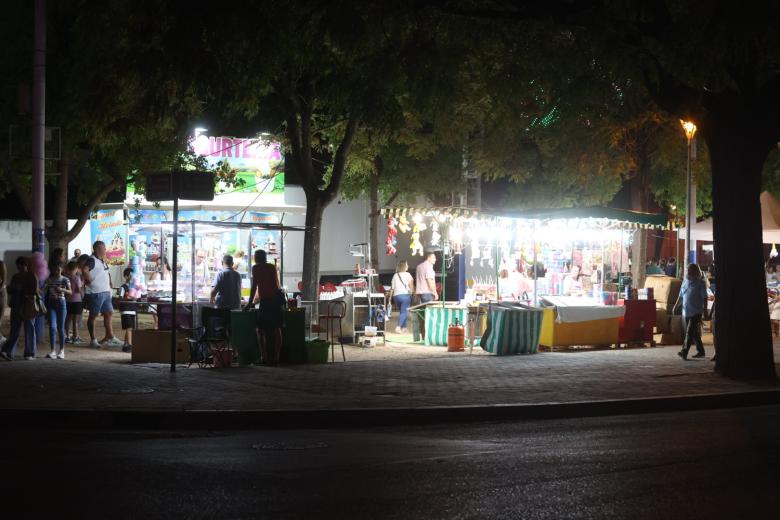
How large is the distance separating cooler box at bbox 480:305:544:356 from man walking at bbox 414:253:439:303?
15.6 ft

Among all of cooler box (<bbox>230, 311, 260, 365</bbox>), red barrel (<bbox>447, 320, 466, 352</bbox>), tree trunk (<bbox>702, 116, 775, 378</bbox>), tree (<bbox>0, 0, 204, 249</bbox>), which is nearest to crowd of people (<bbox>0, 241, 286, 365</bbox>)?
cooler box (<bbox>230, 311, 260, 365</bbox>)

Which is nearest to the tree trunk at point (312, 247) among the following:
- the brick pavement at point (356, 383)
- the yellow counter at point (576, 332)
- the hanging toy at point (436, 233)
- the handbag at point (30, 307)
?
the hanging toy at point (436, 233)

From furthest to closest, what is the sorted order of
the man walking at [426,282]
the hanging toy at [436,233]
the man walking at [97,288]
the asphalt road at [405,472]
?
the man walking at [426,282]
the hanging toy at [436,233]
the man walking at [97,288]
the asphalt road at [405,472]

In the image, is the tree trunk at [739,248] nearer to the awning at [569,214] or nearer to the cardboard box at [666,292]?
the awning at [569,214]

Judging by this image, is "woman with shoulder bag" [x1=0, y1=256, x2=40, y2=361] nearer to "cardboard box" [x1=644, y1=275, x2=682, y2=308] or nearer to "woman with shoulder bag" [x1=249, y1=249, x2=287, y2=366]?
"woman with shoulder bag" [x1=249, y1=249, x2=287, y2=366]

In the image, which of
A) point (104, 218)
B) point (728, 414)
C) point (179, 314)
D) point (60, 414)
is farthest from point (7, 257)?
point (728, 414)

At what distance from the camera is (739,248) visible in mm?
15508

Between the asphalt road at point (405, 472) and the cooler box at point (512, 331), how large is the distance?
7914mm

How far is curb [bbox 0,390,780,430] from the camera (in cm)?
1159

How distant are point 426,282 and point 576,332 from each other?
5084mm

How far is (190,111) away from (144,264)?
20.7 ft

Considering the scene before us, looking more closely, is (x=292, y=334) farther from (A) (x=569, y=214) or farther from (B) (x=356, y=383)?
(A) (x=569, y=214)

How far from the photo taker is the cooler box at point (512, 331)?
19.5 meters

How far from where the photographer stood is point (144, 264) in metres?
28.5
